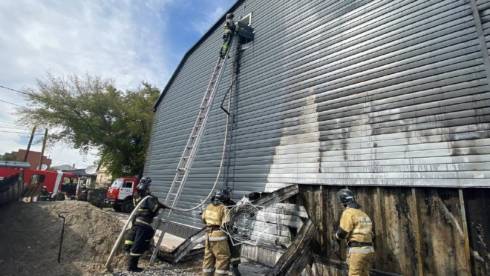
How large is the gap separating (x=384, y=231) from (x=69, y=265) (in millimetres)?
6497

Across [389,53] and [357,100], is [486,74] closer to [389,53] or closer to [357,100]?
[389,53]

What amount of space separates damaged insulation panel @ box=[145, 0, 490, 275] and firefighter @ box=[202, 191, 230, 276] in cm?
216

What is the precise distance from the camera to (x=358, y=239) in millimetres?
4523

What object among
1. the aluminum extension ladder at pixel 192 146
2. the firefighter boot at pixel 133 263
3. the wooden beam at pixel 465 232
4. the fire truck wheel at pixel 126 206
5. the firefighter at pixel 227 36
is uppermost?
the firefighter at pixel 227 36

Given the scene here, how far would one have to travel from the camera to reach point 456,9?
5555mm

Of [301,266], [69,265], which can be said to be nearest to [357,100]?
[301,266]

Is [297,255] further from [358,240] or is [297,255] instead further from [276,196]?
[276,196]

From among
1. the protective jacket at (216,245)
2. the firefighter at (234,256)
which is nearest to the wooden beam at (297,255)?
the protective jacket at (216,245)

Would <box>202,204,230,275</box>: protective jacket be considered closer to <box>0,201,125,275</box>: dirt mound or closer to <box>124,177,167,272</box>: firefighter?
<box>124,177,167,272</box>: firefighter

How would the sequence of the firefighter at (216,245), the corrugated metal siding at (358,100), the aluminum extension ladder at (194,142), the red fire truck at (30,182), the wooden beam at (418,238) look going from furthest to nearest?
the red fire truck at (30,182), the aluminum extension ladder at (194,142), the firefighter at (216,245), the corrugated metal siding at (358,100), the wooden beam at (418,238)

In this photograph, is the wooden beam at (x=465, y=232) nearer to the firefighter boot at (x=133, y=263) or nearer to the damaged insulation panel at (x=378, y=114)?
the damaged insulation panel at (x=378, y=114)

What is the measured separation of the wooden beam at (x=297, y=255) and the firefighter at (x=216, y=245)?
3.32 ft

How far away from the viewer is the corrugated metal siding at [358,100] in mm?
5090

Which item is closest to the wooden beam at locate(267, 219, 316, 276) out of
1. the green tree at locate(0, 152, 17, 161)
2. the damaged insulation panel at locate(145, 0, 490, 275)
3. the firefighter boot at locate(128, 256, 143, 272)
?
the damaged insulation panel at locate(145, 0, 490, 275)
